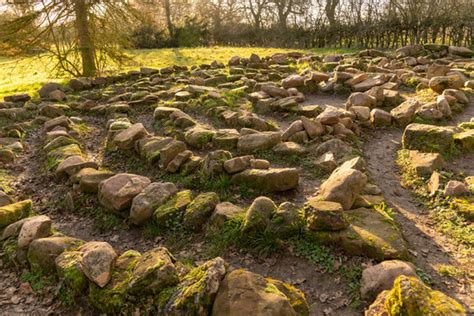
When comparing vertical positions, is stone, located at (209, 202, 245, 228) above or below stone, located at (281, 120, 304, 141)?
below

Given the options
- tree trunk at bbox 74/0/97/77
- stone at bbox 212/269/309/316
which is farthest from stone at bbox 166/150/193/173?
tree trunk at bbox 74/0/97/77

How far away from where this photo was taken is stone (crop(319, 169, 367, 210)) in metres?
4.34

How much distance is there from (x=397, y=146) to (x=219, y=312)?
510cm

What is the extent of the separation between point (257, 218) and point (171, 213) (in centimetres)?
116

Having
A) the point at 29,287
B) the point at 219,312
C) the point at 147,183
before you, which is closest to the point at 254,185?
the point at 147,183

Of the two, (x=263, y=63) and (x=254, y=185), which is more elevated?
(x=263, y=63)

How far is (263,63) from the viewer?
47.6 feet

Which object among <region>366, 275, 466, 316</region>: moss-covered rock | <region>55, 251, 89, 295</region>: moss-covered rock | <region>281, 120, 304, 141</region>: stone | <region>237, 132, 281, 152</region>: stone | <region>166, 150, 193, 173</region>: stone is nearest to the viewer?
<region>366, 275, 466, 316</region>: moss-covered rock

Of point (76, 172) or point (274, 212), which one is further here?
point (76, 172)

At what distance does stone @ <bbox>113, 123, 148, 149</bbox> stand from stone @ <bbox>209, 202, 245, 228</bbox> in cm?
302

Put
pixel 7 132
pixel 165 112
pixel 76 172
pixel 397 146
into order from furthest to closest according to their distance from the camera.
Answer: pixel 165 112, pixel 7 132, pixel 397 146, pixel 76 172

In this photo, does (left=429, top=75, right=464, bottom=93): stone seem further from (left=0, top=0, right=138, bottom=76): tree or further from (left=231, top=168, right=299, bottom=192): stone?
(left=0, top=0, right=138, bottom=76): tree

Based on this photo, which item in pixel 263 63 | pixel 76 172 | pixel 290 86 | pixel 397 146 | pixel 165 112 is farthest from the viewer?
pixel 263 63

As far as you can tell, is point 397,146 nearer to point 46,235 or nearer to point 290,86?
point 290,86
